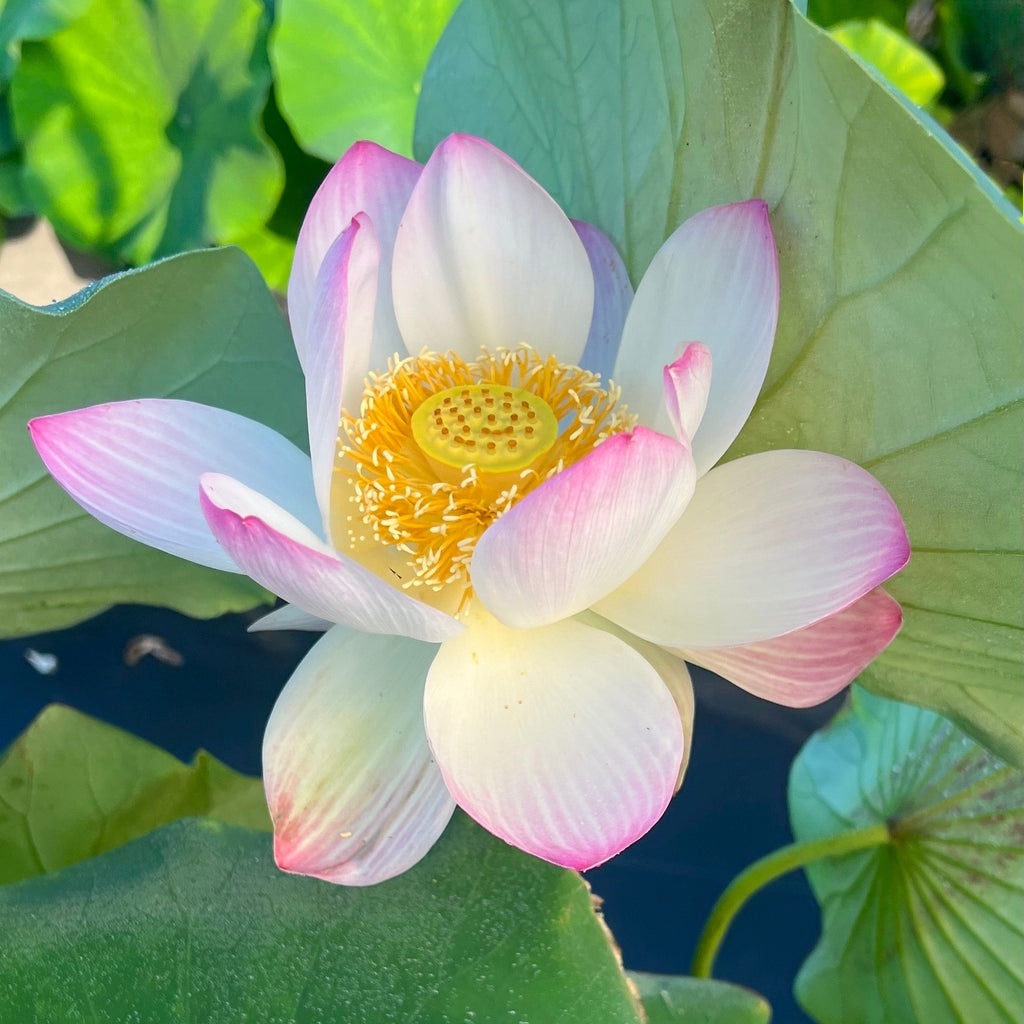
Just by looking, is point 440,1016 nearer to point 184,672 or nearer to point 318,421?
point 318,421

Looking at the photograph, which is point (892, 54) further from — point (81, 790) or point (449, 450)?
point (81, 790)

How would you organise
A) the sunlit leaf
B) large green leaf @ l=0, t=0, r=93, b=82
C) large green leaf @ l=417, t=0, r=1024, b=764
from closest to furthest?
large green leaf @ l=417, t=0, r=1024, b=764 → large green leaf @ l=0, t=0, r=93, b=82 → the sunlit leaf

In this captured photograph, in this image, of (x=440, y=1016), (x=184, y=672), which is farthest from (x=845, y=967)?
(x=184, y=672)

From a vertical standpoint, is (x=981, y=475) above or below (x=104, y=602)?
above

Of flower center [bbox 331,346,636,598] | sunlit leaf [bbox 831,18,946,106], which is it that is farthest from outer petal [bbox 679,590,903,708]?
sunlit leaf [bbox 831,18,946,106]

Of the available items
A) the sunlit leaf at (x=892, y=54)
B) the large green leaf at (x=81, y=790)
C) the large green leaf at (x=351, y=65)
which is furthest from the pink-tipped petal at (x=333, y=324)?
the sunlit leaf at (x=892, y=54)

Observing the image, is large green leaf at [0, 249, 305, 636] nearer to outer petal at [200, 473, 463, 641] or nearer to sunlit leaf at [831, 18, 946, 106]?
outer petal at [200, 473, 463, 641]
